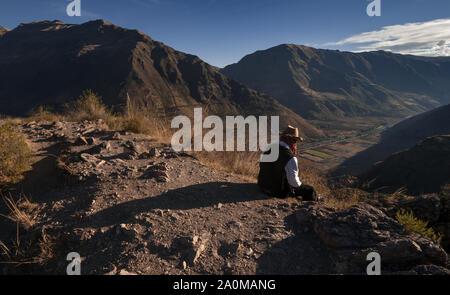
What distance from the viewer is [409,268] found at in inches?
81.9

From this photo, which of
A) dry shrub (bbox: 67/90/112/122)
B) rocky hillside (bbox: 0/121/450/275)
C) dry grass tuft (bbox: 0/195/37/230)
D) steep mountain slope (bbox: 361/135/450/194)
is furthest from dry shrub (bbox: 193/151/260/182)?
steep mountain slope (bbox: 361/135/450/194)

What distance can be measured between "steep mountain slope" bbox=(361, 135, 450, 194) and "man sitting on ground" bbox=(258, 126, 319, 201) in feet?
73.5

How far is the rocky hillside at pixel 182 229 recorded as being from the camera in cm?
213

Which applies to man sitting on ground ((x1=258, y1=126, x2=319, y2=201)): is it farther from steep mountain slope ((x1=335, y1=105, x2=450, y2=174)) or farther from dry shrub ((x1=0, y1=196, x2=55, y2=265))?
steep mountain slope ((x1=335, y1=105, x2=450, y2=174))

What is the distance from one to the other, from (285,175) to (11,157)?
4360mm

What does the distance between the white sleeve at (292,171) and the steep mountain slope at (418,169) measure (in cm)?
2275

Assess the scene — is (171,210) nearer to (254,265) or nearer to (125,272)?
(125,272)

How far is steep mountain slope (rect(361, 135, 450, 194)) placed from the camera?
22906 millimetres

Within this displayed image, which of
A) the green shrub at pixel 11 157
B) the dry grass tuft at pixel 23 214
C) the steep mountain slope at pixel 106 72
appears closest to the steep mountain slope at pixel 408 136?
the steep mountain slope at pixel 106 72

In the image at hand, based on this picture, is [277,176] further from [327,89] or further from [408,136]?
[327,89]

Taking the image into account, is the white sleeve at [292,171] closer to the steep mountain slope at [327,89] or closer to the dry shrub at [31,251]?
the dry shrub at [31,251]

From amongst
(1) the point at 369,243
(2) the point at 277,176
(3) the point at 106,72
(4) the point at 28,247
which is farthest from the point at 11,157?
(3) the point at 106,72
